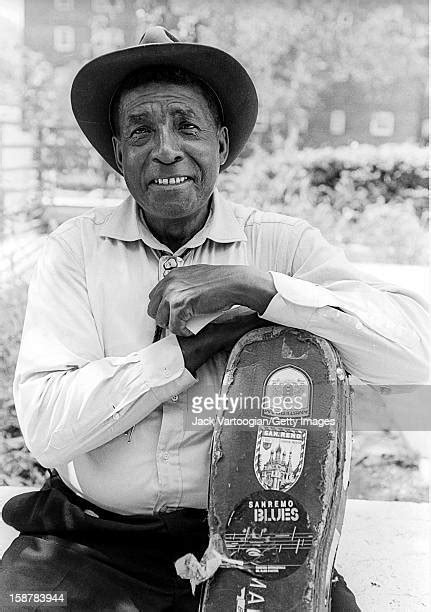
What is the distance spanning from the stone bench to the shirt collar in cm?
79

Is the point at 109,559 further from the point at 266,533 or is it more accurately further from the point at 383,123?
the point at 383,123

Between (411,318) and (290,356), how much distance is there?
302 millimetres

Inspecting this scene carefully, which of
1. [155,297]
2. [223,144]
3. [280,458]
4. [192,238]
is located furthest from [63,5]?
[280,458]

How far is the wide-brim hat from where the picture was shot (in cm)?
174

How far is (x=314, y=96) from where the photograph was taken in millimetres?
A: 2057

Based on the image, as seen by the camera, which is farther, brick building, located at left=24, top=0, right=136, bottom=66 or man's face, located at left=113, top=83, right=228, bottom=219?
brick building, located at left=24, top=0, right=136, bottom=66

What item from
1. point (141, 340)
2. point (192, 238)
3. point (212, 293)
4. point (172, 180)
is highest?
point (172, 180)

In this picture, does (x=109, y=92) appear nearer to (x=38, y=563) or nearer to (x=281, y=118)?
(x=281, y=118)

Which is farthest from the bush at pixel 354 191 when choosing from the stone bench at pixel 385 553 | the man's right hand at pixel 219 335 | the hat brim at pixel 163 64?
the stone bench at pixel 385 553

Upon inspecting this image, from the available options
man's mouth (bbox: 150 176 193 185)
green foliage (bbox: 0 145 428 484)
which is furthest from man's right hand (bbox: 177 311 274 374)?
green foliage (bbox: 0 145 428 484)

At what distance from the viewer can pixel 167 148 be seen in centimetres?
172

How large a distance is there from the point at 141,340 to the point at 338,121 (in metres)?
0.78

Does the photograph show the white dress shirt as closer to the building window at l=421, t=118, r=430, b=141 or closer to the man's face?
the man's face

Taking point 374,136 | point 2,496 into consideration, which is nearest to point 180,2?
point 374,136
